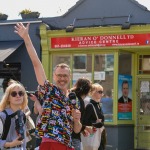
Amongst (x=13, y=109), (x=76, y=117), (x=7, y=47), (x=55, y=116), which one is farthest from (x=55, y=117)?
(x=7, y=47)

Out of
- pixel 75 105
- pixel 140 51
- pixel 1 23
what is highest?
pixel 1 23

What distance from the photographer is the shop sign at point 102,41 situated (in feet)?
45.2

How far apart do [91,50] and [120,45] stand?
39.5 inches

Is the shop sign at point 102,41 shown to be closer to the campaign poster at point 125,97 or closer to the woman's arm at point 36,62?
the campaign poster at point 125,97

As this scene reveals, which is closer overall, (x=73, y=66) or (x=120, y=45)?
(x=120, y=45)

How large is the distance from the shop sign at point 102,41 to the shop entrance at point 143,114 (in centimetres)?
140

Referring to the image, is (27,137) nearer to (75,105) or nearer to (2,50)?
(75,105)

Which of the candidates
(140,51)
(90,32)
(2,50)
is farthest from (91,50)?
(2,50)

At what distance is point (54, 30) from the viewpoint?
15.0 m

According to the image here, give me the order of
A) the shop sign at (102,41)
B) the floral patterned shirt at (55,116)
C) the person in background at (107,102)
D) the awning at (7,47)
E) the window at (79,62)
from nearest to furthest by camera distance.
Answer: the floral patterned shirt at (55,116), the shop sign at (102,41), the person in background at (107,102), the window at (79,62), the awning at (7,47)

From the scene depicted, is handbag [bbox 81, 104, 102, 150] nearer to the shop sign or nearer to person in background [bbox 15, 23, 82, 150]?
person in background [bbox 15, 23, 82, 150]

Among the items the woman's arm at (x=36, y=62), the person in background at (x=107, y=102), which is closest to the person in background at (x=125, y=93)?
the person in background at (x=107, y=102)

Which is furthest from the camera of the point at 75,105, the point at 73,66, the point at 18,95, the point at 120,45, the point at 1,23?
the point at 1,23

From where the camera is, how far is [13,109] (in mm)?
5770
